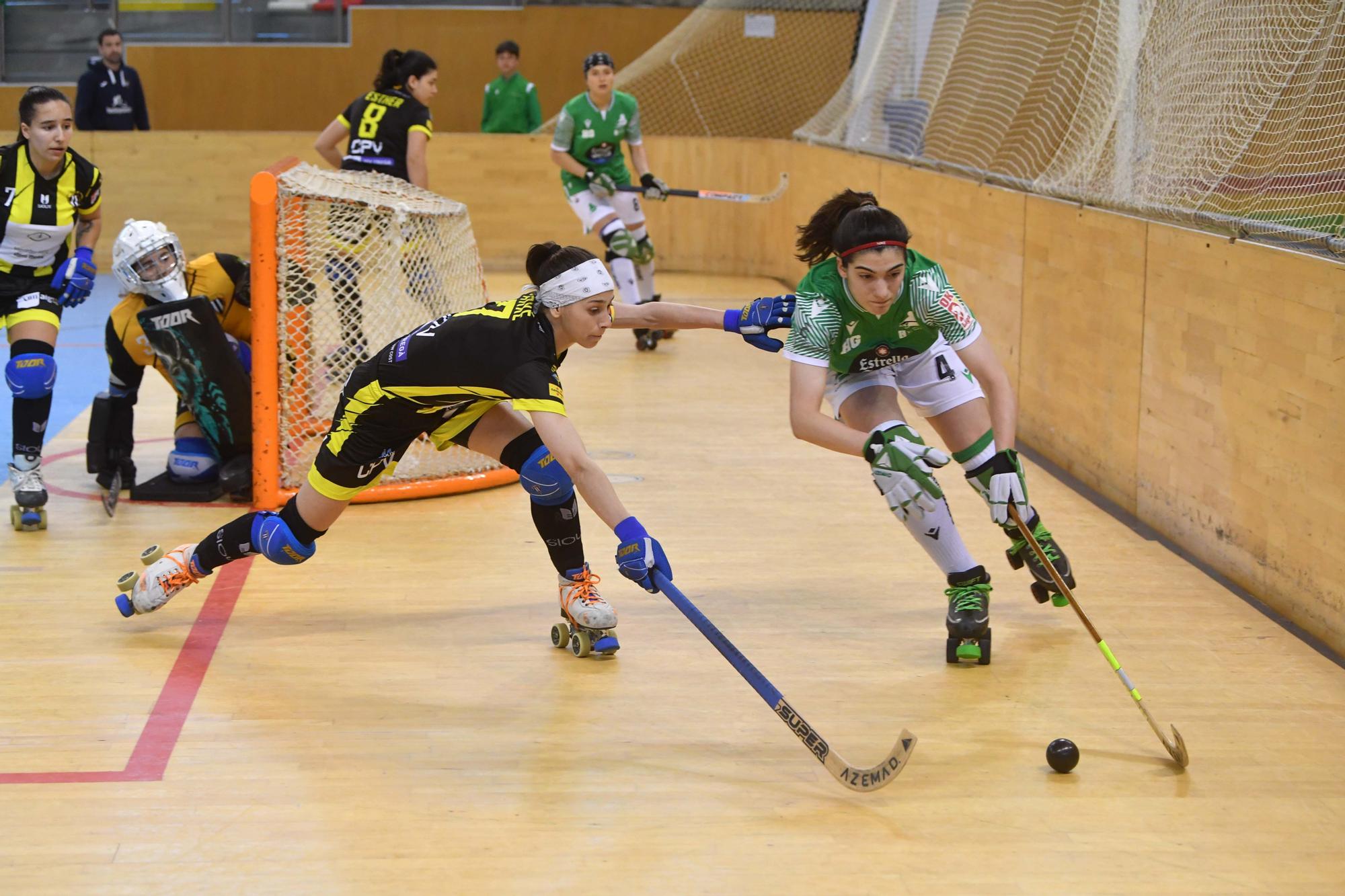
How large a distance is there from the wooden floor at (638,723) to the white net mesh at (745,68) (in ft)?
25.3

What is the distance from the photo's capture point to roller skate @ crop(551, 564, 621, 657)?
422 cm

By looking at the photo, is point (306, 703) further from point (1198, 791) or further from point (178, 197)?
point (178, 197)

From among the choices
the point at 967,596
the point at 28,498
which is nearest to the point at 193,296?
the point at 28,498

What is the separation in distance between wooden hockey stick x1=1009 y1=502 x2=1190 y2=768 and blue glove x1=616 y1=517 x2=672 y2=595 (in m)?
1.01

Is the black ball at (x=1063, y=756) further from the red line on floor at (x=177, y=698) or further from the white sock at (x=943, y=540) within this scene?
the red line on floor at (x=177, y=698)

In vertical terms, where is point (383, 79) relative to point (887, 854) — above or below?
above

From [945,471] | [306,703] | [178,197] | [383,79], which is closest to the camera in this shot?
[306,703]

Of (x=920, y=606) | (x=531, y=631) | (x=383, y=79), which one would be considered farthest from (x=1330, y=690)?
(x=383, y=79)

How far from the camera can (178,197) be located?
41.0 ft

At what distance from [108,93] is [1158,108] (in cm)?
953

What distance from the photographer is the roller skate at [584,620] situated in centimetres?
422

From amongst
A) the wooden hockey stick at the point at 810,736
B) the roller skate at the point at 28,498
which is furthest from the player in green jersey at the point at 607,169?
the wooden hockey stick at the point at 810,736

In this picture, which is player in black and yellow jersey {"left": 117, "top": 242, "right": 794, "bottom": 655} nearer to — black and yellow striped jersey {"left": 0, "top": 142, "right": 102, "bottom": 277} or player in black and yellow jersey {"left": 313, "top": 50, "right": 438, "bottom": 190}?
black and yellow striped jersey {"left": 0, "top": 142, "right": 102, "bottom": 277}

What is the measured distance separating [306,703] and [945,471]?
3.50 meters
